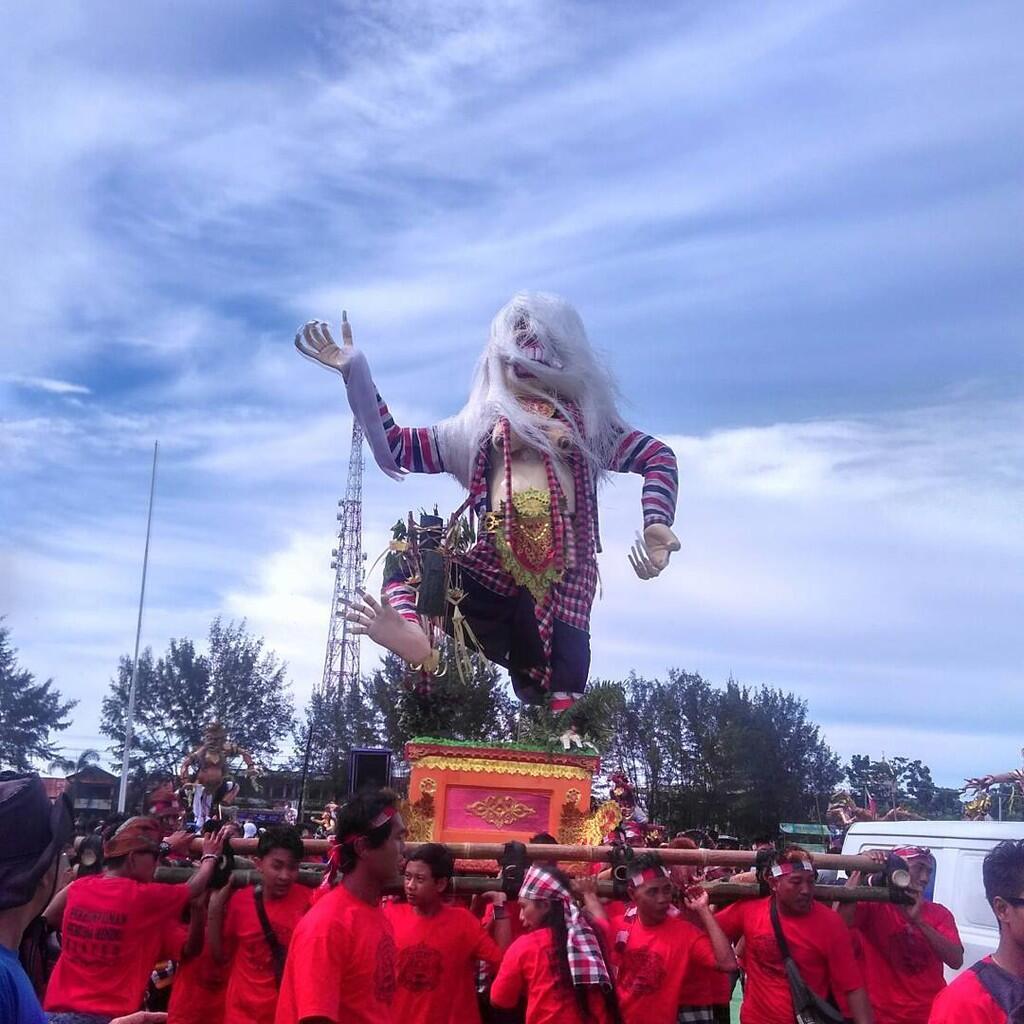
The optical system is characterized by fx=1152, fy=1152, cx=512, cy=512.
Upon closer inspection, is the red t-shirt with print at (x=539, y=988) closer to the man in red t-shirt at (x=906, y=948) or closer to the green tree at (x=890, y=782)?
the man in red t-shirt at (x=906, y=948)

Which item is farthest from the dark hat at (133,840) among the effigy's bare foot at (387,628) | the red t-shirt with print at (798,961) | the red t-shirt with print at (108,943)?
the red t-shirt with print at (798,961)

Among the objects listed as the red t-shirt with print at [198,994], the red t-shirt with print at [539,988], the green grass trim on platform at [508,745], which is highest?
the green grass trim on platform at [508,745]

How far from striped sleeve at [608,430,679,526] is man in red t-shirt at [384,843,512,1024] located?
12.7 feet

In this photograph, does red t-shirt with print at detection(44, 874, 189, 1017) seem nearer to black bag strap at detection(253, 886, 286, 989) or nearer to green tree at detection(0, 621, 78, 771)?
black bag strap at detection(253, 886, 286, 989)

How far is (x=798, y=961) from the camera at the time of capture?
5238 millimetres

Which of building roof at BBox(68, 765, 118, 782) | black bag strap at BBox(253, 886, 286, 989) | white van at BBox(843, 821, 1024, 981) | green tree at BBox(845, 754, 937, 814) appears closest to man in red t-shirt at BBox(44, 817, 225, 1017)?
black bag strap at BBox(253, 886, 286, 989)

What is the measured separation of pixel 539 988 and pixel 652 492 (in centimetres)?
444

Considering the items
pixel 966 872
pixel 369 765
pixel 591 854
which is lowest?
pixel 966 872

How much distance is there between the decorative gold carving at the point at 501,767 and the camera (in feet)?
23.9

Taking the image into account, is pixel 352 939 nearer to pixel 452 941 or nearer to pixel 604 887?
pixel 452 941

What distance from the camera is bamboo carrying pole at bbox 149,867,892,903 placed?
509 cm

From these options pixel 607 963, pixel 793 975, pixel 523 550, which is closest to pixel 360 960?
pixel 607 963

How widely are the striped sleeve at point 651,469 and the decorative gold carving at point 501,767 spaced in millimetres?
1839

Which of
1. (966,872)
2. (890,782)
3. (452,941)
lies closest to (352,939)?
(452,941)
